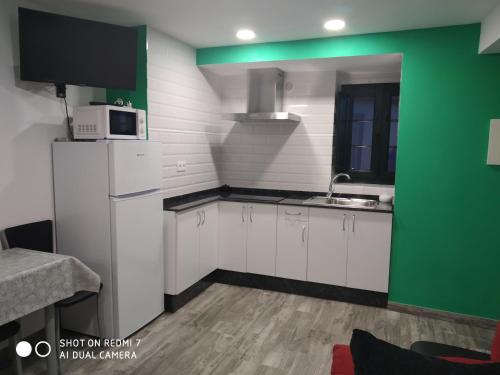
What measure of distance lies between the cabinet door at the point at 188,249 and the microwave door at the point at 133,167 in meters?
0.51

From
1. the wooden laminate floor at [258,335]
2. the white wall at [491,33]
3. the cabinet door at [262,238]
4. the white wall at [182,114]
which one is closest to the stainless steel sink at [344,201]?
the cabinet door at [262,238]

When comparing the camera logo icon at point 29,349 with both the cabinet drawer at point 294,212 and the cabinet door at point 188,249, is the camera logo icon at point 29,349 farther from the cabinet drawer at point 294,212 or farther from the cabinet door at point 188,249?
the cabinet drawer at point 294,212

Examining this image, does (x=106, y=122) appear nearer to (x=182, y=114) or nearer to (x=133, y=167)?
(x=133, y=167)

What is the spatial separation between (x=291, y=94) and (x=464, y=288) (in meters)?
2.53

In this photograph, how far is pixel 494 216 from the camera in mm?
3199

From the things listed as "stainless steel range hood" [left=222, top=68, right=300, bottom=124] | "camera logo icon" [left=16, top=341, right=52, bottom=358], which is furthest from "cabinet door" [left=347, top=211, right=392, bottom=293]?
"camera logo icon" [left=16, top=341, right=52, bottom=358]

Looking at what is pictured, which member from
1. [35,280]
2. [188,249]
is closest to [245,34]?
[188,249]

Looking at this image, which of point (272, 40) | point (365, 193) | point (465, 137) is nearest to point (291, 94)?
point (272, 40)

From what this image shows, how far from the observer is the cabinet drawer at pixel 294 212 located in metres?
3.73

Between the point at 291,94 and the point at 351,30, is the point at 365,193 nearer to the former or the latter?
the point at 291,94

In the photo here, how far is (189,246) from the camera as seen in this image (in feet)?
11.8

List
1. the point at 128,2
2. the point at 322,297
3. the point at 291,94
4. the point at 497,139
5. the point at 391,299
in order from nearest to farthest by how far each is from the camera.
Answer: the point at 128,2
the point at 497,139
the point at 391,299
the point at 322,297
the point at 291,94

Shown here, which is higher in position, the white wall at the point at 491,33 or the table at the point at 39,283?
the white wall at the point at 491,33

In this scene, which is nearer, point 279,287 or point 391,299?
point 391,299
